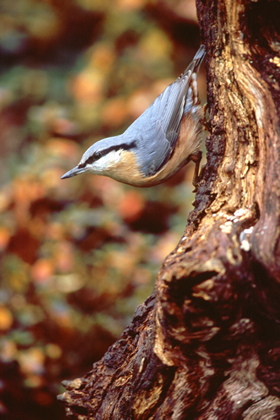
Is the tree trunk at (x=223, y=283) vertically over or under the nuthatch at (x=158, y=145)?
under

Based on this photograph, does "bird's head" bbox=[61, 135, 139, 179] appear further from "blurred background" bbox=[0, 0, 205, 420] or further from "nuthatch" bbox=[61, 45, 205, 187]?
"blurred background" bbox=[0, 0, 205, 420]

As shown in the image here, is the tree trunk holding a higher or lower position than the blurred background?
lower

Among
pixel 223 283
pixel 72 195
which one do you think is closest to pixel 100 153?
pixel 223 283

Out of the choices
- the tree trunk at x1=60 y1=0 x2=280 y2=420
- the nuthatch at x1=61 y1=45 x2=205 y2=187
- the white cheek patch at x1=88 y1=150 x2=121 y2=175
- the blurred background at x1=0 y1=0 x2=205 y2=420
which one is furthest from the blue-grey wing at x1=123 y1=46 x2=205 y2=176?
the blurred background at x1=0 y1=0 x2=205 y2=420

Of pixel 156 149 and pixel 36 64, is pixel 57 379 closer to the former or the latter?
pixel 156 149

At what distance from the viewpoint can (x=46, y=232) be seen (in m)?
3.71

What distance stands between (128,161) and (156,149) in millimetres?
134

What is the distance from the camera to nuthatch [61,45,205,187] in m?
2.68

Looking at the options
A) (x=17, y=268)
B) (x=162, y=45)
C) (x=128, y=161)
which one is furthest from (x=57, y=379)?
(x=162, y=45)

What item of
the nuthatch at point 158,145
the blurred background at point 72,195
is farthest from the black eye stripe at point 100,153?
the blurred background at point 72,195

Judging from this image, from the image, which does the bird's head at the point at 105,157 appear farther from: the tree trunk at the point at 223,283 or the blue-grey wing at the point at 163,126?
the tree trunk at the point at 223,283

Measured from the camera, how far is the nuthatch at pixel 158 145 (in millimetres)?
2676

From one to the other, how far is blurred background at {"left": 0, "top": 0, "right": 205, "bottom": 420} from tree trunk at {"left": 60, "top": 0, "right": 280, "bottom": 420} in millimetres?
1138

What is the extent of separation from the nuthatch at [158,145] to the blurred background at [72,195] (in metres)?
0.93
